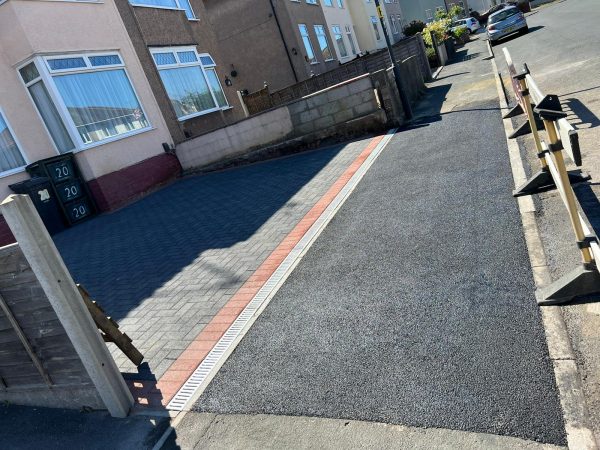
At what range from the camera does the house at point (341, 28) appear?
30.7 m

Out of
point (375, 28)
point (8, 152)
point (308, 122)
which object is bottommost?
point (308, 122)

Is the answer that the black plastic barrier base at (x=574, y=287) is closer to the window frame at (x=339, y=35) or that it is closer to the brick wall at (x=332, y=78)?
the brick wall at (x=332, y=78)

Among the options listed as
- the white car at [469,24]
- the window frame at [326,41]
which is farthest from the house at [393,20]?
the window frame at [326,41]

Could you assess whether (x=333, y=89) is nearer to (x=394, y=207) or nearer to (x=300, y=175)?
(x=300, y=175)

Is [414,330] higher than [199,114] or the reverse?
the reverse

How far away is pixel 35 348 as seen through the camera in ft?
12.7

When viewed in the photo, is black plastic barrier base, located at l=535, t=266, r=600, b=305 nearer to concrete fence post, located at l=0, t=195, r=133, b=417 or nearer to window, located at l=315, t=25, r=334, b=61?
concrete fence post, located at l=0, t=195, r=133, b=417

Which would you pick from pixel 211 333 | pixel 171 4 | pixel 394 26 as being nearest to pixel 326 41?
pixel 171 4

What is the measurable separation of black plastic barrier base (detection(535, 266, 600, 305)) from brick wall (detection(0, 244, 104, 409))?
12.1ft

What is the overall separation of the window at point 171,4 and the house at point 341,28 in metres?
14.4

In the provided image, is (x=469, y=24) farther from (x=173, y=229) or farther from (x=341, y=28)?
(x=173, y=229)

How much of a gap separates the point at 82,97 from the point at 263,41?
45.1 feet

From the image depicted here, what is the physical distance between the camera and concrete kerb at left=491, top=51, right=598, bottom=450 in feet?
7.47

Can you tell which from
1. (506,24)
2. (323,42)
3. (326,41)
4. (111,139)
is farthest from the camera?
(326,41)
